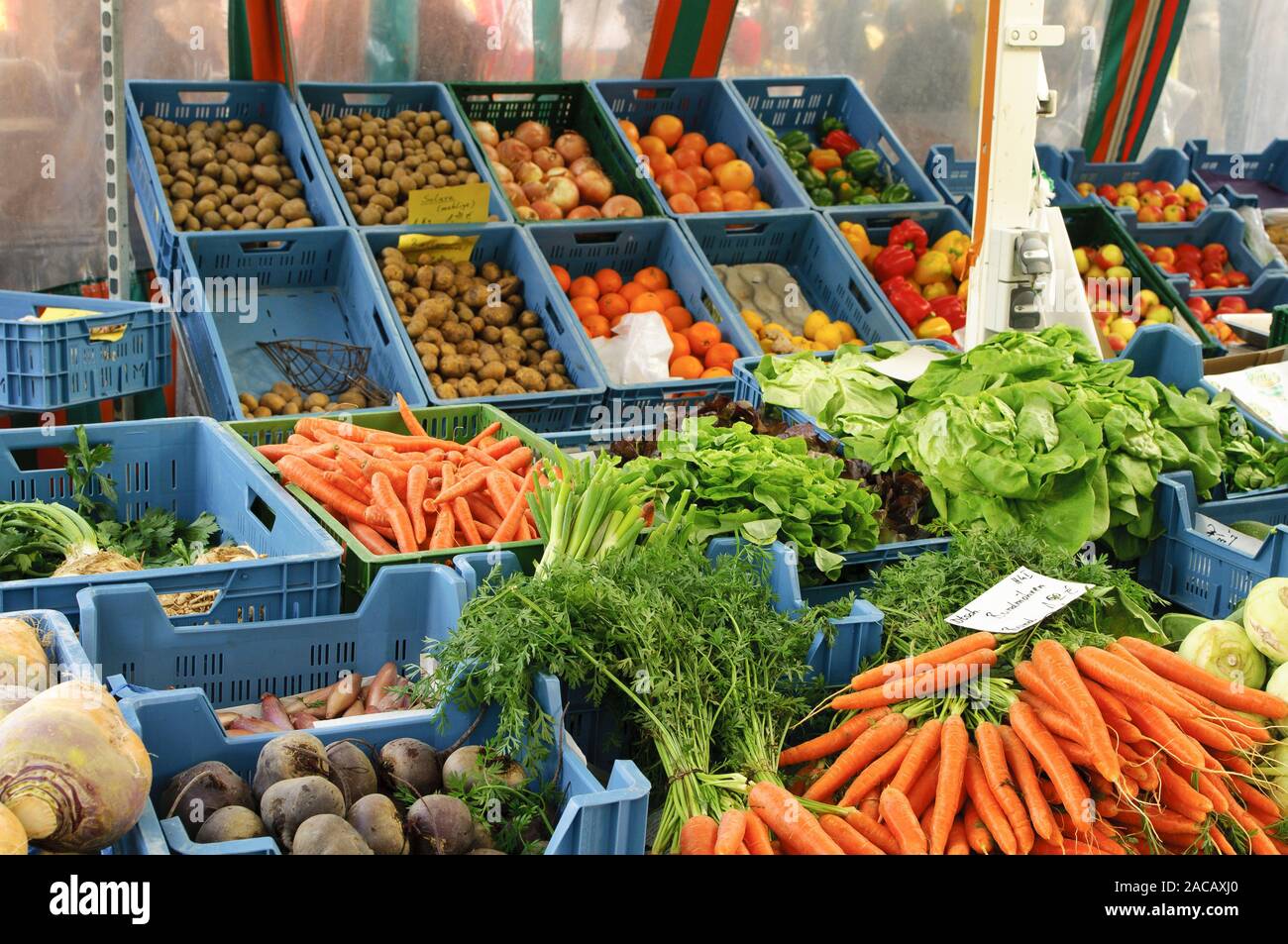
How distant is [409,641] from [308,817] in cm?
81

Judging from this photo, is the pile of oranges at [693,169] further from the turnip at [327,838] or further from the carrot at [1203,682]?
the turnip at [327,838]

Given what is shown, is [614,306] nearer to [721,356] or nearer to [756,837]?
[721,356]

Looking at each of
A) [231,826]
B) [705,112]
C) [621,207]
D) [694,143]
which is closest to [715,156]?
[694,143]

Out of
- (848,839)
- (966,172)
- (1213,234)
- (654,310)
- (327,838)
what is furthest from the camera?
(1213,234)

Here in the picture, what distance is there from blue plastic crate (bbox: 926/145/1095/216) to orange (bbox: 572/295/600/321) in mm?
2070

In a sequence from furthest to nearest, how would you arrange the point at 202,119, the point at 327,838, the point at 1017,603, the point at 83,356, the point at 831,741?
1. the point at 202,119
2. the point at 83,356
3. the point at 1017,603
4. the point at 831,741
5. the point at 327,838

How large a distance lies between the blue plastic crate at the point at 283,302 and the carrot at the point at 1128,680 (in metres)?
2.57

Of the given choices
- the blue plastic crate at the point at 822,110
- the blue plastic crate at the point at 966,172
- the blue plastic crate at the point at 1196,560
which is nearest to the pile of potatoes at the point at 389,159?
the blue plastic crate at the point at 822,110

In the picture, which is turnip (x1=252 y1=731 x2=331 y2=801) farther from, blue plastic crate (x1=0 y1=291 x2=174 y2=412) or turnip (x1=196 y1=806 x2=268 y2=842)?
blue plastic crate (x1=0 y1=291 x2=174 y2=412)

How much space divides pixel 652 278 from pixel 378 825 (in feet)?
11.5

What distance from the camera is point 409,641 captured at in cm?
290

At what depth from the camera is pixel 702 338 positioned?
4996 mm

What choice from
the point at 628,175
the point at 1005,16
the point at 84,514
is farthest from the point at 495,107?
the point at 84,514

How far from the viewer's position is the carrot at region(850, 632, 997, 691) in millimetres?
2670
